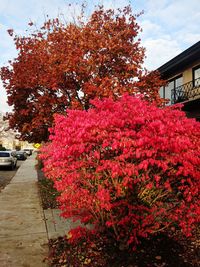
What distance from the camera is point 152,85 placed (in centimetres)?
1266

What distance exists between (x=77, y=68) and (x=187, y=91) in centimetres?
1002

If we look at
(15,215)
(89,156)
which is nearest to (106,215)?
(89,156)

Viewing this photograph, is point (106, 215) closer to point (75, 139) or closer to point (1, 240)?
point (75, 139)

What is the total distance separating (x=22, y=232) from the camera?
6727mm

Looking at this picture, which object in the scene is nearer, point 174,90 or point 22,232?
point 22,232

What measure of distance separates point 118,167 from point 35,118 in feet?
27.6

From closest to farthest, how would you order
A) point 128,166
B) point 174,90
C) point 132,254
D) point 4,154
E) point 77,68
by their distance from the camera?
1. point 128,166
2. point 132,254
3. point 77,68
4. point 174,90
5. point 4,154

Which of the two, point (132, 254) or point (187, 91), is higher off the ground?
point (187, 91)

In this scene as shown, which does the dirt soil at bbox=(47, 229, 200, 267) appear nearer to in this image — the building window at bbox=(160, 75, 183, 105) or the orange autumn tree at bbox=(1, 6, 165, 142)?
the orange autumn tree at bbox=(1, 6, 165, 142)

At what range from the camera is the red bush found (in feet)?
14.9

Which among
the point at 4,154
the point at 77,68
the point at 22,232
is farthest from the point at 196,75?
the point at 4,154

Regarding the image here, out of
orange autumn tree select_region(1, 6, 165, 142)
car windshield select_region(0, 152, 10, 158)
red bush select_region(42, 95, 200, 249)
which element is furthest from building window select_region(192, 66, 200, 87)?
car windshield select_region(0, 152, 10, 158)

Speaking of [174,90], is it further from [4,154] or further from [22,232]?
[22,232]

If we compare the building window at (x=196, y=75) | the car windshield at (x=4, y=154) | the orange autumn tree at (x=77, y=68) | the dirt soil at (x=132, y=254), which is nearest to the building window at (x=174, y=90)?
the building window at (x=196, y=75)
